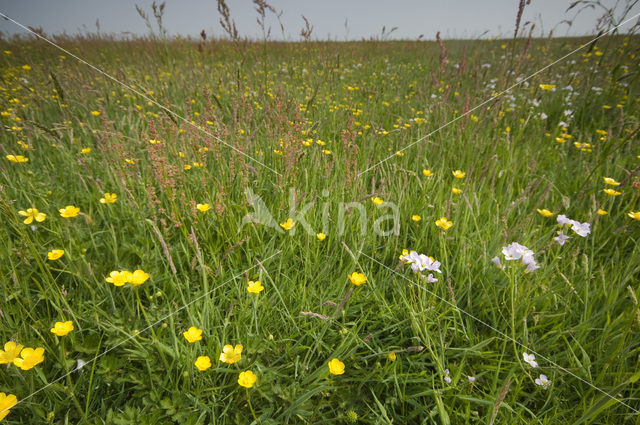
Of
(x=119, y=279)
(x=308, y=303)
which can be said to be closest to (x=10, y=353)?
(x=119, y=279)

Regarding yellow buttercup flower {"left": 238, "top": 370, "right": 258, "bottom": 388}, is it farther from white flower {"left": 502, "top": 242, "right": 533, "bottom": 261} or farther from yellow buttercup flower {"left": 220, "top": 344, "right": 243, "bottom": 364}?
white flower {"left": 502, "top": 242, "right": 533, "bottom": 261}

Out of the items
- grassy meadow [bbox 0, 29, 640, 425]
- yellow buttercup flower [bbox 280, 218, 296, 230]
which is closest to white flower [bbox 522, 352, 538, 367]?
grassy meadow [bbox 0, 29, 640, 425]

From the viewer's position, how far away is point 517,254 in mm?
1293

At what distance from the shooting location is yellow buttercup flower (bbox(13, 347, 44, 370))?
3.05 ft

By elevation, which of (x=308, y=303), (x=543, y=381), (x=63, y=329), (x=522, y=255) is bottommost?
(x=543, y=381)

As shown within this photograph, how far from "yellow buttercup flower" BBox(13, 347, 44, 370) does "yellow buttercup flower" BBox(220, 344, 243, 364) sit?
54cm

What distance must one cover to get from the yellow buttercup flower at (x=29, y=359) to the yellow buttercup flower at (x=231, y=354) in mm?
542

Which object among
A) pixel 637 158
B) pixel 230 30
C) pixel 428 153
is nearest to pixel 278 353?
pixel 428 153

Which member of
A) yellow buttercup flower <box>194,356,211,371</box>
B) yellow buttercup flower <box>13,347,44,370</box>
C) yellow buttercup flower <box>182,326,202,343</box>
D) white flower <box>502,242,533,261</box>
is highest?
white flower <box>502,242,533,261</box>

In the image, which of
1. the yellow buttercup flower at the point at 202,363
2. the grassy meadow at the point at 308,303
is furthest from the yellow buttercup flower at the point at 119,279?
the yellow buttercup flower at the point at 202,363

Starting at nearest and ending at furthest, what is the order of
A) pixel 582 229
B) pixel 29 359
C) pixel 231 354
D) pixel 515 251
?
pixel 29 359 < pixel 231 354 < pixel 515 251 < pixel 582 229

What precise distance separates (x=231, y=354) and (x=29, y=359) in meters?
0.62

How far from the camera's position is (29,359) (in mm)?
956

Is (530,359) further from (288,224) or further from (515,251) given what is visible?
(288,224)
